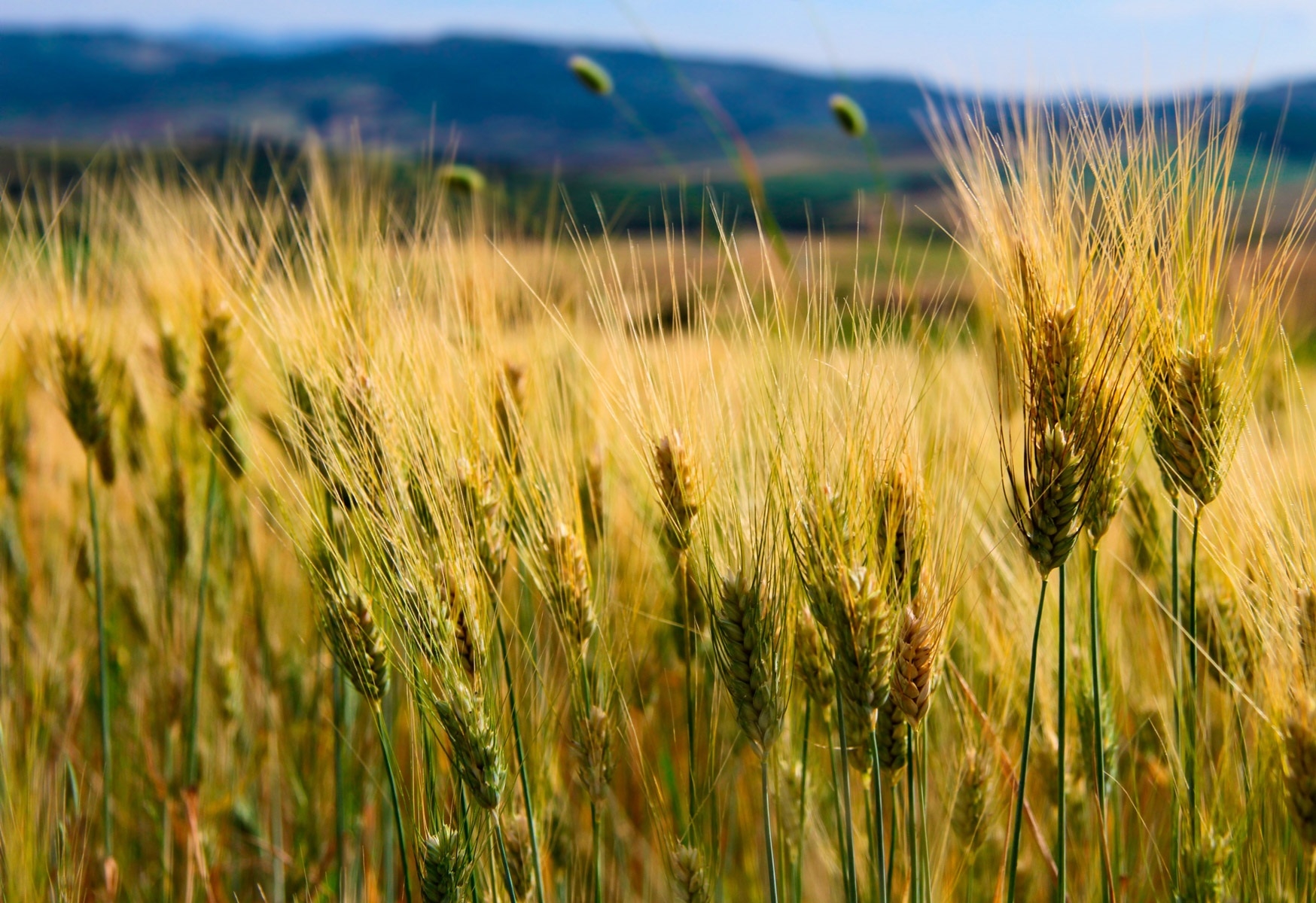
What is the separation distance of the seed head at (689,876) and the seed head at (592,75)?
144 cm

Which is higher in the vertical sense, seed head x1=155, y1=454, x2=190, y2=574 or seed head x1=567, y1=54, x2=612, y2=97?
seed head x1=567, y1=54, x2=612, y2=97

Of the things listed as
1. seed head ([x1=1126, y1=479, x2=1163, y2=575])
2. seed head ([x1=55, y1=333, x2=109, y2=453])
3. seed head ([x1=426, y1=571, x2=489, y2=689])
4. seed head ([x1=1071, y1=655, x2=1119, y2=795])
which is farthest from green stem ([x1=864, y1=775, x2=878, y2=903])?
seed head ([x1=55, y1=333, x2=109, y2=453])

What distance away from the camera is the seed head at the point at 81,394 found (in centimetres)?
138

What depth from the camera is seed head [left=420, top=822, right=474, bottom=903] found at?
0.81 m

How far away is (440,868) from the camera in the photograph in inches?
32.1

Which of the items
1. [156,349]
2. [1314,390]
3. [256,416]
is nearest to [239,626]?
[256,416]

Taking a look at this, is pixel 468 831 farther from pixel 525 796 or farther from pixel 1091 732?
pixel 1091 732

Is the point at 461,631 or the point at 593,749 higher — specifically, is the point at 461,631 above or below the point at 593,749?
above

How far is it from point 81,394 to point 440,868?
3.55 ft

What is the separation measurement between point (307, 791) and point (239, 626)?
620mm

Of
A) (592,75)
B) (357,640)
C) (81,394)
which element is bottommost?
(357,640)

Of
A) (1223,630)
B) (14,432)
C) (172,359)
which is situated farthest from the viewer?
(14,432)

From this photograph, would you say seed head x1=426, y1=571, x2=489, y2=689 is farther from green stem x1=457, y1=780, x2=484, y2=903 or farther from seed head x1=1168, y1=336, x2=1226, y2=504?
seed head x1=1168, y1=336, x2=1226, y2=504

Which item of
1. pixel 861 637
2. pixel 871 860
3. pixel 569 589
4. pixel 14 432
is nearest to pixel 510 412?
pixel 569 589
